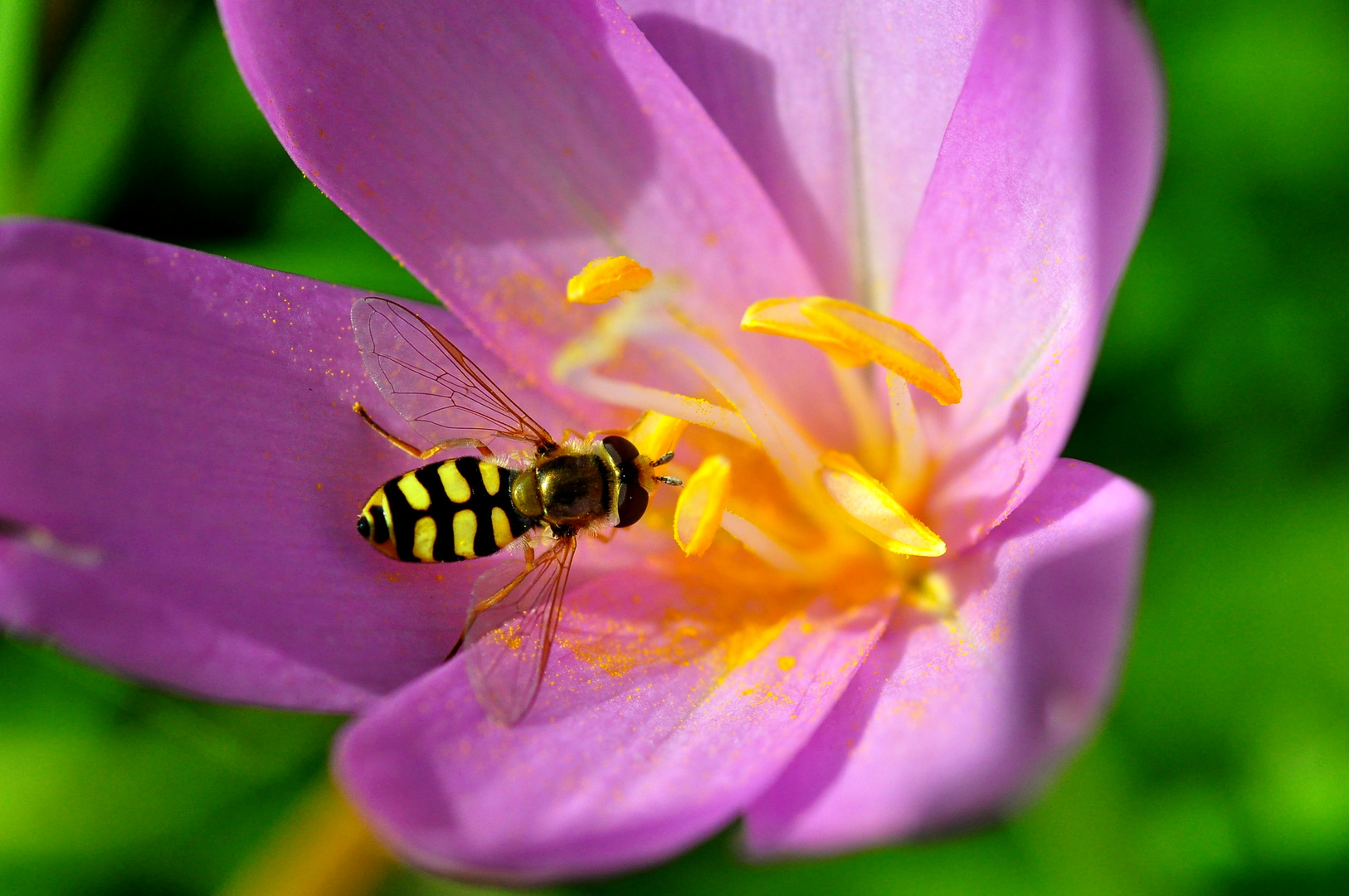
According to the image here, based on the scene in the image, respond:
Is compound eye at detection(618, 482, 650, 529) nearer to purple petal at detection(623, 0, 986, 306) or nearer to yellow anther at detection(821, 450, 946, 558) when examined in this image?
yellow anther at detection(821, 450, 946, 558)

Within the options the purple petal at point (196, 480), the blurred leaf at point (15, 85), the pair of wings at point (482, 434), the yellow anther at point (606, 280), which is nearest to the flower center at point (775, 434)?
the yellow anther at point (606, 280)

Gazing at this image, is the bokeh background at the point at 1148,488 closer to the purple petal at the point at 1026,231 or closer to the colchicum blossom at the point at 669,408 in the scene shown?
the colchicum blossom at the point at 669,408

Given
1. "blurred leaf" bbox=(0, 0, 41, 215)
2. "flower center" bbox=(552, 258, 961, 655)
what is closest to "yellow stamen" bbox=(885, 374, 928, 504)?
"flower center" bbox=(552, 258, 961, 655)

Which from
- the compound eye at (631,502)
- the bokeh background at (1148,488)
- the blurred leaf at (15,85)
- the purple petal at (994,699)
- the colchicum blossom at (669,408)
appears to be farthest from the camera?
the bokeh background at (1148,488)

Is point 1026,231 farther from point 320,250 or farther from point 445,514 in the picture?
point 320,250

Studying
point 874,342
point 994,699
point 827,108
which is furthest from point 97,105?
point 994,699

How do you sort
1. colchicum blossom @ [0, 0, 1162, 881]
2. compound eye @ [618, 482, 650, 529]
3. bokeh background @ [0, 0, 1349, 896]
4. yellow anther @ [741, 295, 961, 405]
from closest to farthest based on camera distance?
colchicum blossom @ [0, 0, 1162, 881] → yellow anther @ [741, 295, 961, 405] → compound eye @ [618, 482, 650, 529] → bokeh background @ [0, 0, 1349, 896]

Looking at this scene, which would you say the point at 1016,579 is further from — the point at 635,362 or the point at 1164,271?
the point at 1164,271
